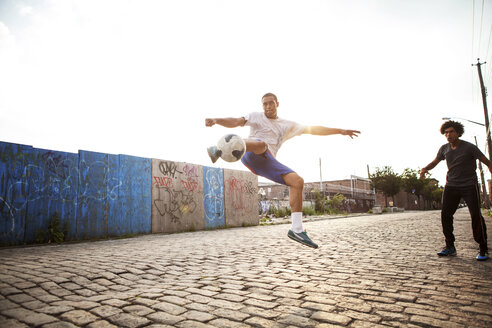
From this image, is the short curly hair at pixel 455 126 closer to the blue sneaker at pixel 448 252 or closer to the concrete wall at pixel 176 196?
the blue sneaker at pixel 448 252

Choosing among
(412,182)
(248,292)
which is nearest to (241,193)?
(248,292)

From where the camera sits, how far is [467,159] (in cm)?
469

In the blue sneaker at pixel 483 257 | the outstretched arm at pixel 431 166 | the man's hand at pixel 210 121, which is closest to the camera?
the man's hand at pixel 210 121

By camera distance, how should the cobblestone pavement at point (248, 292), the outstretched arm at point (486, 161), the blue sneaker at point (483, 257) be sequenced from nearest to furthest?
the cobblestone pavement at point (248, 292)
the blue sneaker at point (483, 257)
the outstretched arm at point (486, 161)

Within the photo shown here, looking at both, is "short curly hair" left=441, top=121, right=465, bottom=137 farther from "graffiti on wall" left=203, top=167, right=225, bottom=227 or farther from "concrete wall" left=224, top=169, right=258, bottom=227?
"concrete wall" left=224, top=169, right=258, bottom=227

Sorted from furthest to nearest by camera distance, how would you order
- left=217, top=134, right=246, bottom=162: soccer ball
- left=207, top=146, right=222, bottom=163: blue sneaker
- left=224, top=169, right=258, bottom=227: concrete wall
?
left=224, top=169, right=258, bottom=227: concrete wall → left=207, top=146, right=222, bottom=163: blue sneaker → left=217, top=134, right=246, bottom=162: soccer ball

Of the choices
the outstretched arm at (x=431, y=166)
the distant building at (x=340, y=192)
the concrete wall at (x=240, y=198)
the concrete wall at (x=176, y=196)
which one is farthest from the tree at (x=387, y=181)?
the outstretched arm at (x=431, y=166)

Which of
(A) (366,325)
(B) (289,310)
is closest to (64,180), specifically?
(B) (289,310)

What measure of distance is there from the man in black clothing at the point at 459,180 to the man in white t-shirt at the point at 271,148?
8.70 feet

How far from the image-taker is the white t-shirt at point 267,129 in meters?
4.04

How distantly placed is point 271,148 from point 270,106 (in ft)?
1.96

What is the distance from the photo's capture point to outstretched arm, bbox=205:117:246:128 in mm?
3730

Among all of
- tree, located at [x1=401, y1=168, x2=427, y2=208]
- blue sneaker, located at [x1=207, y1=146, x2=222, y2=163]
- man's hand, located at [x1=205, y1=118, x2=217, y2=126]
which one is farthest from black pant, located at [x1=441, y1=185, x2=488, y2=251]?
tree, located at [x1=401, y1=168, x2=427, y2=208]

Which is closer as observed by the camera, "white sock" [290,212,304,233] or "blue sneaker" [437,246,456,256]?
"white sock" [290,212,304,233]
